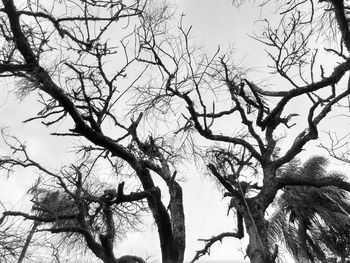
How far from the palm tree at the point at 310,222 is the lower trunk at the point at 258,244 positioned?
819 centimetres

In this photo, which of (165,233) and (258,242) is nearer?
(258,242)

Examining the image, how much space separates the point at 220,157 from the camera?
708 centimetres

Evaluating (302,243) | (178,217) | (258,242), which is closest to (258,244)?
(258,242)

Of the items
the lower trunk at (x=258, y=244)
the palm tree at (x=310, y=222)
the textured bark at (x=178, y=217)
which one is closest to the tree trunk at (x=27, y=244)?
the textured bark at (x=178, y=217)

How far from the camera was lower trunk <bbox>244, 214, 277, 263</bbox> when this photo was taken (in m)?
4.72

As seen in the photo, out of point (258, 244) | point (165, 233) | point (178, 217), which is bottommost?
point (258, 244)

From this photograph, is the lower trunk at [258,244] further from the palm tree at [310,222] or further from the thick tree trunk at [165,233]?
the palm tree at [310,222]

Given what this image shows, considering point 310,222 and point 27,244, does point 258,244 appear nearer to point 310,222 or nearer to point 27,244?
point 27,244

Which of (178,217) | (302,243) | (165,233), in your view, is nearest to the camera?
(165,233)

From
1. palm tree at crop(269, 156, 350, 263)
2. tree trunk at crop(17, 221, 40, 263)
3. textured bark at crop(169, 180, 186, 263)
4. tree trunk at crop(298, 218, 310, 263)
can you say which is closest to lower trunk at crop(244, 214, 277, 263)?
textured bark at crop(169, 180, 186, 263)

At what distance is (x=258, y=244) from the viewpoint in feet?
16.2

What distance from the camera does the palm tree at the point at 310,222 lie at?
1314 cm

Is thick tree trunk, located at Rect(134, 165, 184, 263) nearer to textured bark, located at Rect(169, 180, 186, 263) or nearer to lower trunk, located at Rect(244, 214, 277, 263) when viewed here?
textured bark, located at Rect(169, 180, 186, 263)

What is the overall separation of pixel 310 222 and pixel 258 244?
11.2 m
